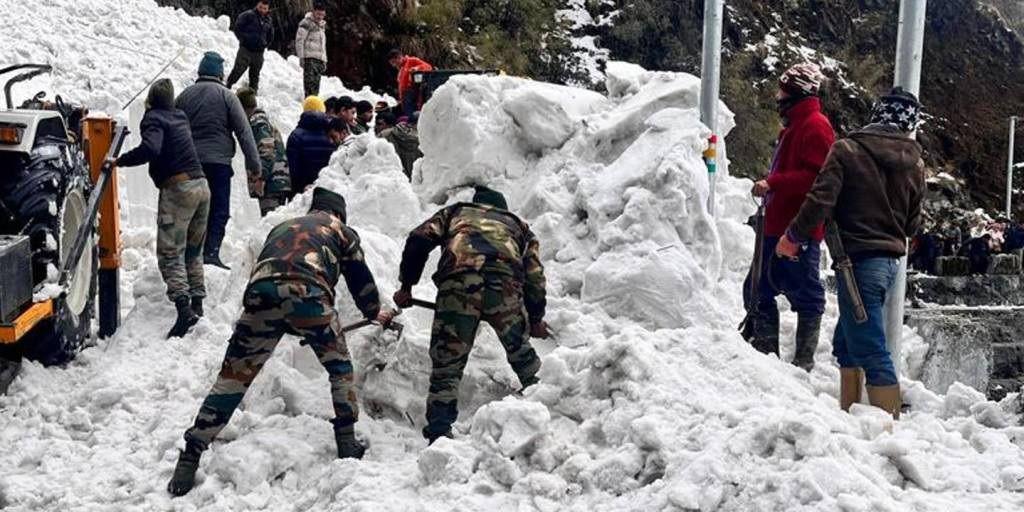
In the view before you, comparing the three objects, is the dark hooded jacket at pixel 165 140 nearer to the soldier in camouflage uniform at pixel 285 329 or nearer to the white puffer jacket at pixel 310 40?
the soldier in camouflage uniform at pixel 285 329

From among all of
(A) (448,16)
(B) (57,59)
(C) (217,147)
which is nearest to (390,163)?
(C) (217,147)

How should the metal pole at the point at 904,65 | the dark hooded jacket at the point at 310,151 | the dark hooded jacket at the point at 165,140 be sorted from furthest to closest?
the dark hooded jacket at the point at 310,151, the dark hooded jacket at the point at 165,140, the metal pole at the point at 904,65

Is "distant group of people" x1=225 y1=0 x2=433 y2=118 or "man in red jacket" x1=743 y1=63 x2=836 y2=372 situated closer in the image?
"man in red jacket" x1=743 y1=63 x2=836 y2=372

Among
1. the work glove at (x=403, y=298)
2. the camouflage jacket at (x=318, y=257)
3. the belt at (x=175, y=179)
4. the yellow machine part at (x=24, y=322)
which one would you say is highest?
the belt at (x=175, y=179)

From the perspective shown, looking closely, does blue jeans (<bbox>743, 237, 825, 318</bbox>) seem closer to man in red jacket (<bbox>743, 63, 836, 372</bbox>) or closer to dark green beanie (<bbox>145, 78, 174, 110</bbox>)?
man in red jacket (<bbox>743, 63, 836, 372</bbox>)

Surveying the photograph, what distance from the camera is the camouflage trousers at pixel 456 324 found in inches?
176

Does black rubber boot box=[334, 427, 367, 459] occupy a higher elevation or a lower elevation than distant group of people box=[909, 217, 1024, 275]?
higher

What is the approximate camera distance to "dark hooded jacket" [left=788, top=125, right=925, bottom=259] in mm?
4363

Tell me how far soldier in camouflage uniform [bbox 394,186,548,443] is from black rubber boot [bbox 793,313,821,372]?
1.47m

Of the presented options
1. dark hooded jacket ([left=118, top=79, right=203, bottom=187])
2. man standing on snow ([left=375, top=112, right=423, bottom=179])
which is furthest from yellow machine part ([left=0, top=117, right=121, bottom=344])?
man standing on snow ([left=375, top=112, right=423, bottom=179])

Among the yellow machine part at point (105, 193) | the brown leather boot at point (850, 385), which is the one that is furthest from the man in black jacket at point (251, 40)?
the brown leather boot at point (850, 385)

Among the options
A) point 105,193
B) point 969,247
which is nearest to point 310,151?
point 105,193

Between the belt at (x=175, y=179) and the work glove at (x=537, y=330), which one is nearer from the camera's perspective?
the work glove at (x=537, y=330)

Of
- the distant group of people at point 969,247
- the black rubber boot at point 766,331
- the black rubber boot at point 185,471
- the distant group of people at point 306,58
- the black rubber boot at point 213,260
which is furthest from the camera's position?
the distant group of people at point 969,247
